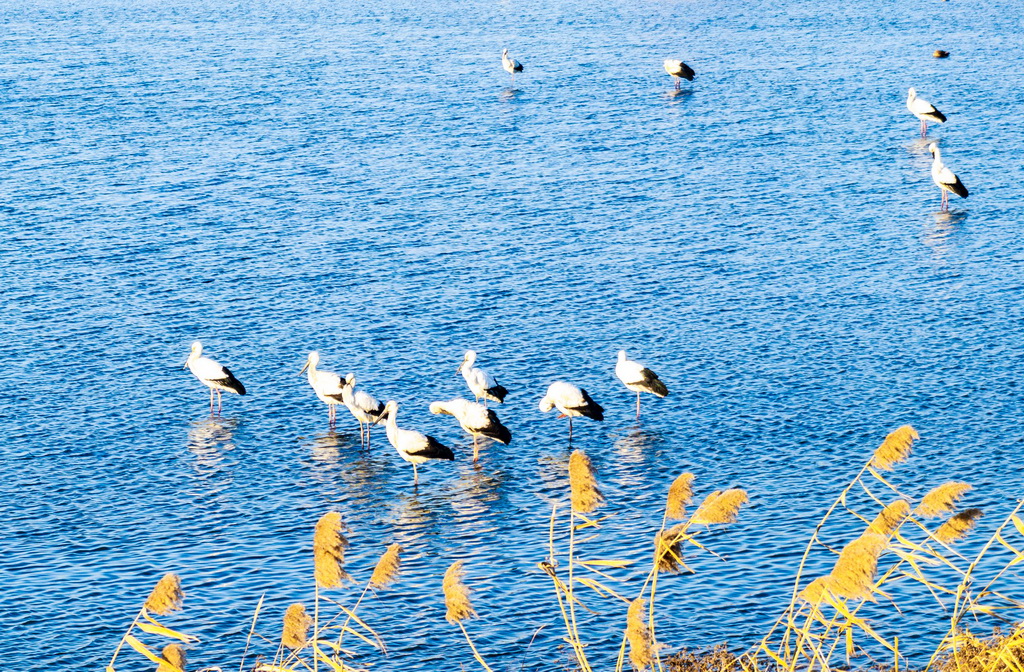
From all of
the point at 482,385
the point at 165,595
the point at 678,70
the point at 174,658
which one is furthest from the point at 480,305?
the point at 678,70

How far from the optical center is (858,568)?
36.2 ft

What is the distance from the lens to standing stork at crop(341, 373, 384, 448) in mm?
30609

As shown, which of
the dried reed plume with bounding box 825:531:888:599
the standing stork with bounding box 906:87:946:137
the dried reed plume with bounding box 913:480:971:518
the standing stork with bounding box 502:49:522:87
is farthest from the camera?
the standing stork with bounding box 502:49:522:87

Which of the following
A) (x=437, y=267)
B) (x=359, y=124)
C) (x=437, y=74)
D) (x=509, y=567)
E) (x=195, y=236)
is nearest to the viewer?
(x=509, y=567)

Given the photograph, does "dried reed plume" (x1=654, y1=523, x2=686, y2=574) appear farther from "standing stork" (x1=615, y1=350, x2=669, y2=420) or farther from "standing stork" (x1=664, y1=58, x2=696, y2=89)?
"standing stork" (x1=664, y1=58, x2=696, y2=89)

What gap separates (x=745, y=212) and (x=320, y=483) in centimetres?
2266

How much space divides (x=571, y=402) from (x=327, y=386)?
17.6 feet

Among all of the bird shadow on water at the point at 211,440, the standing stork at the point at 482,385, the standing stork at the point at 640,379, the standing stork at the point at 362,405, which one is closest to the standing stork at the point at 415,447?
the standing stork at the point at 362,405

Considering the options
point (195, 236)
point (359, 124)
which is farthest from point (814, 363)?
point (359, 124)

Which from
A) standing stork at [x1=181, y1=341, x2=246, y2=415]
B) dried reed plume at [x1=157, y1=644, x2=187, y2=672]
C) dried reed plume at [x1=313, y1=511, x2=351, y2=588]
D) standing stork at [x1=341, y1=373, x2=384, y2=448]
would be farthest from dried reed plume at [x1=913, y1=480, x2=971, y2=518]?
standing stork at [x1=181, y1=341, x2=246, y2=415]

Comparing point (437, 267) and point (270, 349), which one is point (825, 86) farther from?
point (270, 349)

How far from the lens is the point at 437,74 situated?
68.7 metres

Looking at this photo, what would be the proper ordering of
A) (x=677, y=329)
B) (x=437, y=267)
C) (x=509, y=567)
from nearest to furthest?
(x=509, y=567), (x=677, y=329), (x=437, y=267)

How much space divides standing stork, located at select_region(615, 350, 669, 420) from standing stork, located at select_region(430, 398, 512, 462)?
10.8 ft
